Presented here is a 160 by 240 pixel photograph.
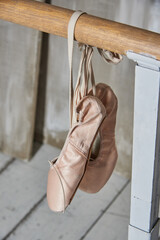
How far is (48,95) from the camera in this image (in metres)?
2.13

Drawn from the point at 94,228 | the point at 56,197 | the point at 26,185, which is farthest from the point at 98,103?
the point at 26,185

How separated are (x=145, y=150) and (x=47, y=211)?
36.6 inches

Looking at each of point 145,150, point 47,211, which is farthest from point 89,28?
point 47,211

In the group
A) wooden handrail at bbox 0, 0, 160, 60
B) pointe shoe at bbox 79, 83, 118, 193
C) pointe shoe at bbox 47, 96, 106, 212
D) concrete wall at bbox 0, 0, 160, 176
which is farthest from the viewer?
concrete wall at bbox 0, 0, 160, 176

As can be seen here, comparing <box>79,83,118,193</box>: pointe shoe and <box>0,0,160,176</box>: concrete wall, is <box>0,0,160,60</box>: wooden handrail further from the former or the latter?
<box>0,0,160,176</box>: concrete wall

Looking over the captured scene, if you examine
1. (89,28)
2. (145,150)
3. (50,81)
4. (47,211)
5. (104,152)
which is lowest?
(47,211)

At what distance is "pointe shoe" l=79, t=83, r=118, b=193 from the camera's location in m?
1.24

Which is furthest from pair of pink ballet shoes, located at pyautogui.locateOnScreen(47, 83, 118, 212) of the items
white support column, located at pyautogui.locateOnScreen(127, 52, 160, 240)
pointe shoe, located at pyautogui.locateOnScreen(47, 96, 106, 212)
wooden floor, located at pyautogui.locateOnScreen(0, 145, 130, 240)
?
wooden floor, located at pyautogui.locateOnScreen(0, 145, 130, 240)

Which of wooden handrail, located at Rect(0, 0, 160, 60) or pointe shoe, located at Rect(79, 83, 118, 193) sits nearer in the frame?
wooden handrail, located at Rect(0, 0, 160, 60)

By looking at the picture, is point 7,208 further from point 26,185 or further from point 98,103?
point 98,103

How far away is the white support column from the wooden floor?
24.6 inches

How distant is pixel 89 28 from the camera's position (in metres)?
1.03

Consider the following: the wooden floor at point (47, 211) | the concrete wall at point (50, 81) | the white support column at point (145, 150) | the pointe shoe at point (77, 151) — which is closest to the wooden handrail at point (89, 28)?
the white support column at point (145, 150)

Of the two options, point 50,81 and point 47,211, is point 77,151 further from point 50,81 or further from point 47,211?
point 50,81
